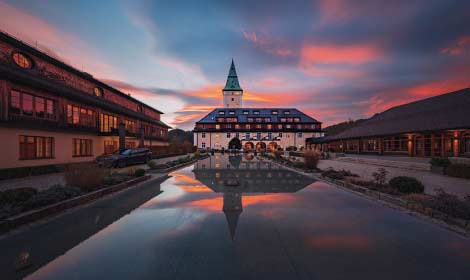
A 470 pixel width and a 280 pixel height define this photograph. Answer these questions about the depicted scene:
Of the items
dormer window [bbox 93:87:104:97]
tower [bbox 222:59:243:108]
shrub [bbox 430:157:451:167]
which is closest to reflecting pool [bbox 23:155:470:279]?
shrub [bbox 430:157:451:167]

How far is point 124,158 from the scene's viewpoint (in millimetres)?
18453

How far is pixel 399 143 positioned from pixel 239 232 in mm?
34671

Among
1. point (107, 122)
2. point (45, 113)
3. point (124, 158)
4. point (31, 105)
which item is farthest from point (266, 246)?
point (107, 122)

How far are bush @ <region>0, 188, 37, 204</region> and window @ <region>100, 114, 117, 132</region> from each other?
18489mm

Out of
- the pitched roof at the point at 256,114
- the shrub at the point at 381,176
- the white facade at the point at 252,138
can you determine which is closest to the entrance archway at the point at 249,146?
the white facade at the point at 252,138

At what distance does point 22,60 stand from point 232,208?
21.7 m

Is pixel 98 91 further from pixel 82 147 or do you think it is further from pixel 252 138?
pixel 252 138

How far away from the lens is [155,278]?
3.01 meters

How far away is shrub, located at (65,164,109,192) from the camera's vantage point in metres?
8.02

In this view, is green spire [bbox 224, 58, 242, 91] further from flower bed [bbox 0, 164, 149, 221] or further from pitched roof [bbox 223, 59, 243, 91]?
flower bed [bbox 0, 164, 149, 221]

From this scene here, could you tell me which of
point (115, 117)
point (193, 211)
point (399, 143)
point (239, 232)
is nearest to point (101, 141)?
point (115, 117)

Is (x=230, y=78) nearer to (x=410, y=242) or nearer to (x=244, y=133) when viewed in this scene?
(x=244, y=133)

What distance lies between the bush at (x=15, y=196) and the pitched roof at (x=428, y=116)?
113 feet

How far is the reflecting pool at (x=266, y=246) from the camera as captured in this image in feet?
10.4
